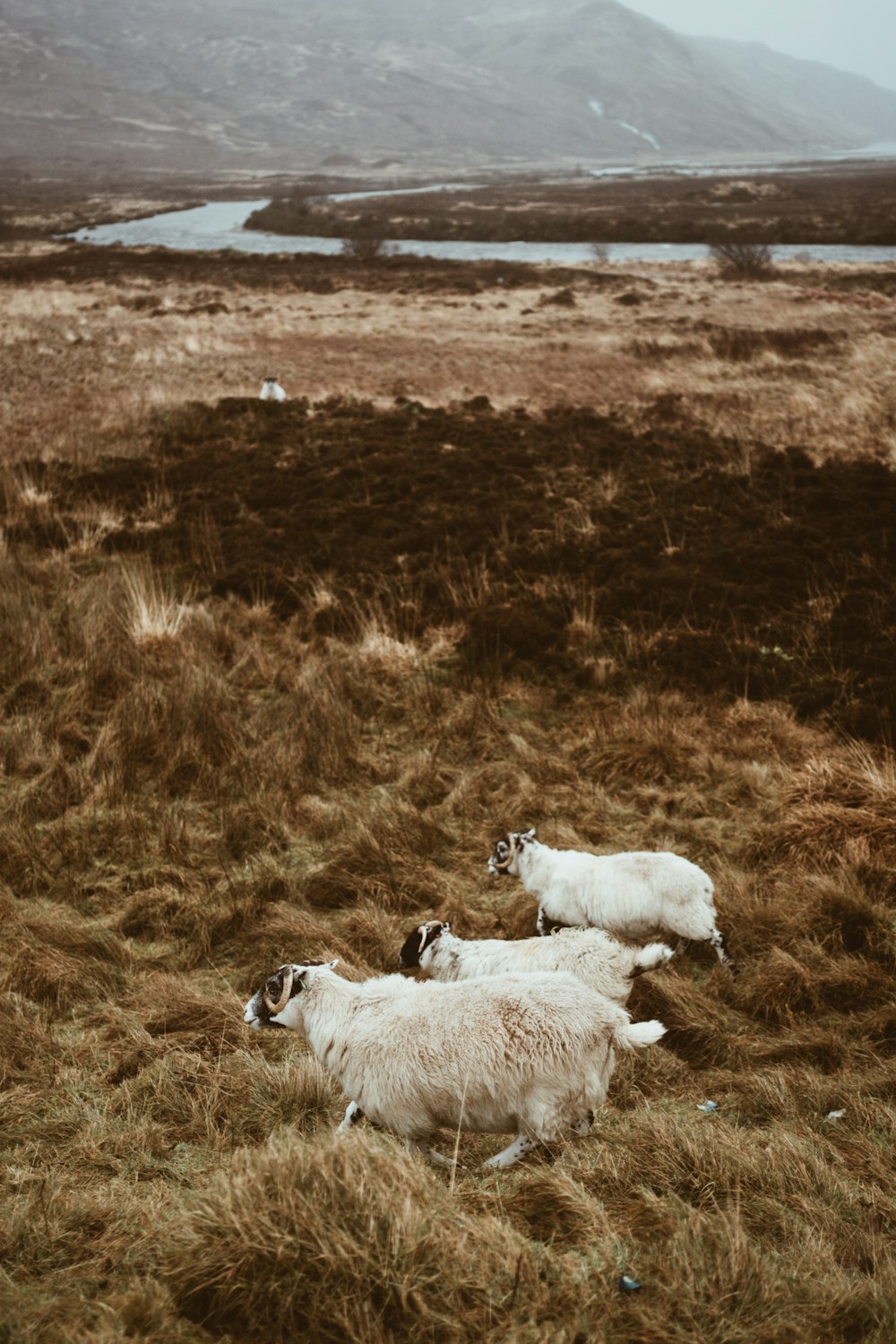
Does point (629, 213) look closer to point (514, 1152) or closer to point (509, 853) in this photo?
point (509, 853)

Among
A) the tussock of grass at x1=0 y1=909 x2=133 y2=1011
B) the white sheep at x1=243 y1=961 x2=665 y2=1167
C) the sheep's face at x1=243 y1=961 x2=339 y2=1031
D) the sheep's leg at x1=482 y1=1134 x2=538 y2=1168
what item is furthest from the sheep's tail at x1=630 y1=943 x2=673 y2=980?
the tussock of grass at x1=0 y1=909 x2=133 y2=1011

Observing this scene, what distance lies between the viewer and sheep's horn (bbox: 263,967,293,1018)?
373 centimetres

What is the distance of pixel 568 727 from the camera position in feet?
22.9

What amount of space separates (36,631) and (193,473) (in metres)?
5.99

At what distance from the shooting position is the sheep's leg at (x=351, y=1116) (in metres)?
3.44

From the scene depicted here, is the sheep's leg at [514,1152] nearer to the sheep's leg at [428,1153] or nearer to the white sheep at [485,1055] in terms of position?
the white sheep at [485,1055]

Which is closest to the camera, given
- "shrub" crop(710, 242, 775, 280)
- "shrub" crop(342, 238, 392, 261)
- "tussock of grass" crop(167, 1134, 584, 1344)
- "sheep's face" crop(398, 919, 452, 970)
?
"tussock of grass" crop(167, 1134, 584, 1344)

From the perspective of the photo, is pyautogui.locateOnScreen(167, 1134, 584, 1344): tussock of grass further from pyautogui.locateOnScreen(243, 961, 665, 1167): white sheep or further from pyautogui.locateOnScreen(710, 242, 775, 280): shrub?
pyautogui.locateOnScreen(710, 242, 775, 280): shrub

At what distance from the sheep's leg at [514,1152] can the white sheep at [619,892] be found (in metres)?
1.48

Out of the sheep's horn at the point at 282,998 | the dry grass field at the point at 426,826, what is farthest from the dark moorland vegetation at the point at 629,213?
the sheep's horn at the point at 282,998

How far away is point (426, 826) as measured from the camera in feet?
18.9

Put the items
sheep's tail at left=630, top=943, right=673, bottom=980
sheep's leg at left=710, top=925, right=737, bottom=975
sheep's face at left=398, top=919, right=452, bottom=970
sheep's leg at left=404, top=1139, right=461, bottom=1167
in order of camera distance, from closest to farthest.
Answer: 1. sheep's leg at left=404, top=1139, right=461, bottom=1167
2. sheep's tail at left=630, top=943, right=673, bottom=980
3. sheep's face at left=398, top=919, right=452, bottom=970
4. sheep's leg at left=710, top=925, right=737, bottom=975

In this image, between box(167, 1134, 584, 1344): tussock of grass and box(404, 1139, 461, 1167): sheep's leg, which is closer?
box(167, 1134, 584, 1344): tussock of grass

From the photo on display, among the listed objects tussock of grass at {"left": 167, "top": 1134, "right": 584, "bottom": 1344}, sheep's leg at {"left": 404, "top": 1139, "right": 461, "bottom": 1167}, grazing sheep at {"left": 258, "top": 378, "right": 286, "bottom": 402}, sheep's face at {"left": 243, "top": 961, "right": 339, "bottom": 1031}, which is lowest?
sheep's leg at {"left": 404, "top": 1139, "right": 461, "bottom": 1167}
